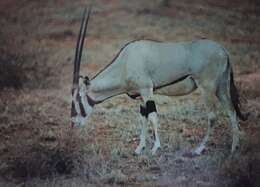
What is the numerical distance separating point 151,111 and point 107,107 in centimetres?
32

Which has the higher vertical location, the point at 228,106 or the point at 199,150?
the point at 228,106

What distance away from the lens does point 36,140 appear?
15.8ft

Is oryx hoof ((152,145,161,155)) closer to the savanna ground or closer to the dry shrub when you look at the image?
the savanna ground

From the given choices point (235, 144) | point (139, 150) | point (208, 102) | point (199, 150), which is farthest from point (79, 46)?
point (235, 144)

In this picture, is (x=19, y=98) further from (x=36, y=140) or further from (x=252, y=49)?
(x=252, y=49)

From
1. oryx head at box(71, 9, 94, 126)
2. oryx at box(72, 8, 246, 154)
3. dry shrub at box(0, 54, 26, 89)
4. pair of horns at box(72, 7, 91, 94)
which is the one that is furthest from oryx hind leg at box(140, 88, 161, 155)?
dry shrub at box(0, 54, 26, 89)

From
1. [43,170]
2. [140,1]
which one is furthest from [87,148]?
[140,1]

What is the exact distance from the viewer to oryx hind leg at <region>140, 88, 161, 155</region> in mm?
4797

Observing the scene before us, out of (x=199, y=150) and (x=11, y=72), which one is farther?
(x=11, y=72)

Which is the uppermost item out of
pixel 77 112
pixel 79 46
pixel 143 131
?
pixel 79 46

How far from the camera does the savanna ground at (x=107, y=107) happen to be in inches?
187

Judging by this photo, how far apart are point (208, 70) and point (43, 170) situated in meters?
1.37

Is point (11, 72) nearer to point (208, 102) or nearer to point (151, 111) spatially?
point (151, 111)

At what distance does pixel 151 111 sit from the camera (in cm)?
483
